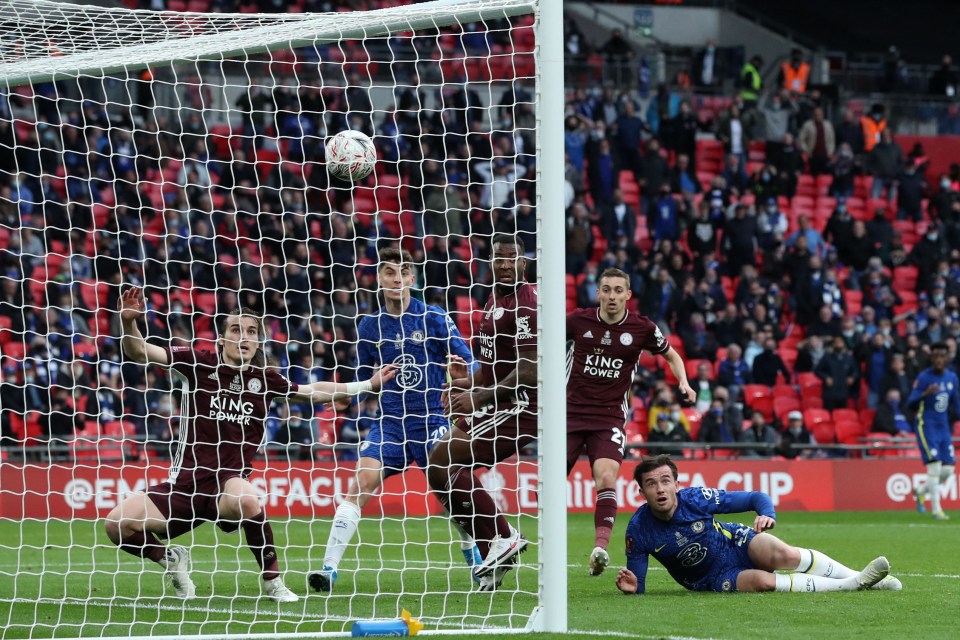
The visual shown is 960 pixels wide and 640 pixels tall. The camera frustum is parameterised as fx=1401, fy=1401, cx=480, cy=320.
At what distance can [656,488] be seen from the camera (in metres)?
7.40

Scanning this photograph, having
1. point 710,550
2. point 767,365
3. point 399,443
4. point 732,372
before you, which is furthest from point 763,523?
point 767,365

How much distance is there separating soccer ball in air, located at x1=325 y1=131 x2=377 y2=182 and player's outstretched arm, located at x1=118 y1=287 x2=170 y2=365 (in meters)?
1.36

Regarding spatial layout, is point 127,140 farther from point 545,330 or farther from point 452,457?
point 545,330

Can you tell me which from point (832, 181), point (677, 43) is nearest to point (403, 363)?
point (832, 181)

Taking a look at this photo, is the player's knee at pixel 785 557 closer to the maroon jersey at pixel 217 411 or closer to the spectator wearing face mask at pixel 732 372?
the maroon jersey at pixel 217 411

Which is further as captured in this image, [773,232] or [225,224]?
[773,232]

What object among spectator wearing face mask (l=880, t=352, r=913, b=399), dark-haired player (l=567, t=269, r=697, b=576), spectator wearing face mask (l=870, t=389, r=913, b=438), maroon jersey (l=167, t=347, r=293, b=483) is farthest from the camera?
spectator wearing face mask (l=880, t=352, r=913, b=399)

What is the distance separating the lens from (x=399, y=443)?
336 inches

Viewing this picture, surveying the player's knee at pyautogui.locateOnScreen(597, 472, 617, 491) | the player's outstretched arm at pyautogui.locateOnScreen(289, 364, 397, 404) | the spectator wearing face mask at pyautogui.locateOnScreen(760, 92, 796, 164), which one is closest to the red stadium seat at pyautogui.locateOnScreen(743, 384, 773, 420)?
the spectator wearing face mask at pyautogui.locateOnScreen(760, 92, 796, 164)

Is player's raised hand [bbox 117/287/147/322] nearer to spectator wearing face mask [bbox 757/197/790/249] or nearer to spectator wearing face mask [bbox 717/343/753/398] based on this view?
spectator wearing face mask [bbox 717/343/753/398]

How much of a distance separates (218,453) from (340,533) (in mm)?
959

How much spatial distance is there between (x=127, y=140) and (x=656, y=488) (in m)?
13.3

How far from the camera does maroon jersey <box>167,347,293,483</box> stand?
7.77 metres

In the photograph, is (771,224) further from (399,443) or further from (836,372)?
(399,443)
